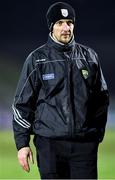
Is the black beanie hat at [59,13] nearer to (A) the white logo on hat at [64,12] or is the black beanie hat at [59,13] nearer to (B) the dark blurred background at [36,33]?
(A) the white logo on hat at [64,12]

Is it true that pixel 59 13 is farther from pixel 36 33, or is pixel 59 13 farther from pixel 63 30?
pixel 36 33

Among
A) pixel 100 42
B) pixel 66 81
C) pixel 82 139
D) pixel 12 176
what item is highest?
pixel 66 81

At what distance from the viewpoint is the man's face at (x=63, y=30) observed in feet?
10.3

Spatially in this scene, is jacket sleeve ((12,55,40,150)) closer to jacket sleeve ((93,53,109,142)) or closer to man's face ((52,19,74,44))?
man's face ((52,19,74,44))

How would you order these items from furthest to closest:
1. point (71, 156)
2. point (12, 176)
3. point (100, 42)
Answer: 1. point (100, 42)
2. point (12, 176)
3. point (71, 156)

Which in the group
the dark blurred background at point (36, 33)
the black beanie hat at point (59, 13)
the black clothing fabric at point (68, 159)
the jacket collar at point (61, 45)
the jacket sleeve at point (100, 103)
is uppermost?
the black beanie hat at point (59, 13)

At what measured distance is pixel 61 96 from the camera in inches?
122

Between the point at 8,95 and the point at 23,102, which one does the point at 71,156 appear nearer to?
the point at 23,102

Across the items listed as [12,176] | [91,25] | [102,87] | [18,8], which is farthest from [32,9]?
[102,87]

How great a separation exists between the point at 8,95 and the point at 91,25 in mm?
934

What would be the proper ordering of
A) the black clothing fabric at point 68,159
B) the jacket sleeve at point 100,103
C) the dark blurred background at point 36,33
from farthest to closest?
the dark blurred background at point 36,33, the jacket sleeve at point 100,103, the black clothing fabric at point 68,159

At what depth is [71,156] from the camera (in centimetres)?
306

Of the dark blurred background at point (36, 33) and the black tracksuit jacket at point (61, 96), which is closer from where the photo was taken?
the black tracksuit jacket at point (61, 96)

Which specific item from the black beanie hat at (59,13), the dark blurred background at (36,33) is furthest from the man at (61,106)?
the dark blurred background at (36,33)
